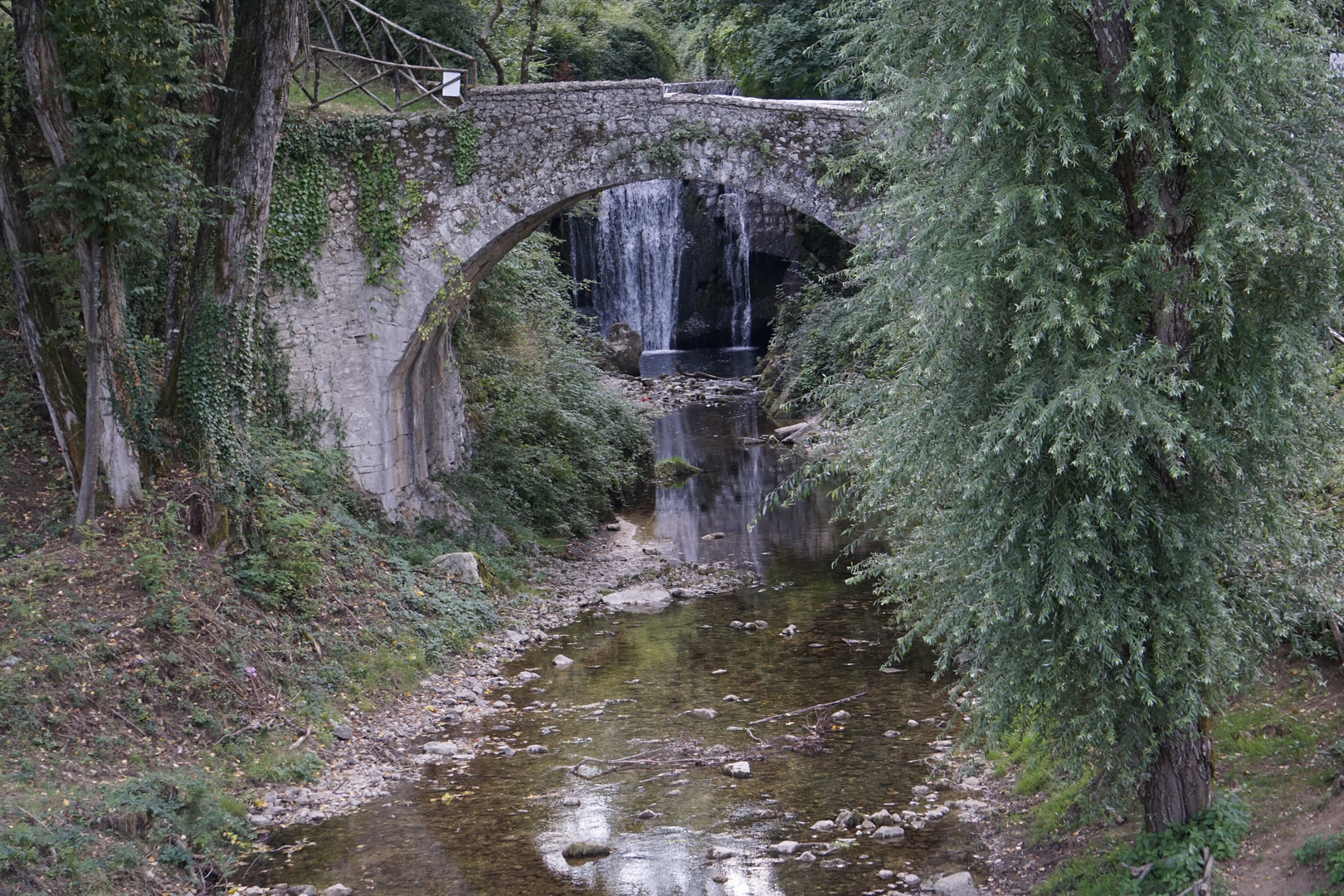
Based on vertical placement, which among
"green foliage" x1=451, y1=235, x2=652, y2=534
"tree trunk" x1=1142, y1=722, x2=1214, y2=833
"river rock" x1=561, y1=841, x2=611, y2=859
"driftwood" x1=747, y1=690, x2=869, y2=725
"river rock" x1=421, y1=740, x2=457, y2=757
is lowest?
"river rock" x1=561, y1=841, x2=611, y2=859

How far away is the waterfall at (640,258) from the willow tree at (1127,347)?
866 inches

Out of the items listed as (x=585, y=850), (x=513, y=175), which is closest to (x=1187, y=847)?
(x=585, y=850)

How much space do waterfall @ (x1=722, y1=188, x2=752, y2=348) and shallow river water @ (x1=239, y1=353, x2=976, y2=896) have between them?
1709 cm

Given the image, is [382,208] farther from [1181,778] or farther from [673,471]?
[1181,778]

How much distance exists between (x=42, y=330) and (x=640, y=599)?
5609 millimetres

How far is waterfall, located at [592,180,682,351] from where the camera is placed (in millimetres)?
26406

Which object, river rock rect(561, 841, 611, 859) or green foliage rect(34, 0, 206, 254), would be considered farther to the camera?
green foliage rect(34, 0, 206, 254)

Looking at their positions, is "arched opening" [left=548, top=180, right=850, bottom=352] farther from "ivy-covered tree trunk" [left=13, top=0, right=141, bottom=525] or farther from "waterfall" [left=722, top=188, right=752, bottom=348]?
"ivy-covered tree trunk" [left=13, top=0, right=141, bottom=525]

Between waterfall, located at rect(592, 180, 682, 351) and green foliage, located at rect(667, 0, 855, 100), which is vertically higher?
green foliage, located at rect(667, 0, 855, 100)

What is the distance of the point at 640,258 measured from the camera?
26.9 metres

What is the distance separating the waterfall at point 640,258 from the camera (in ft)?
86.6

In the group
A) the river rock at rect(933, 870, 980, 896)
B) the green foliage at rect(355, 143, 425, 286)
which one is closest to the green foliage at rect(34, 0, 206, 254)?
the green foliage at rect(355, 143, 425, 286)

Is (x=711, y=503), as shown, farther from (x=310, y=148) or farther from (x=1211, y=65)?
(x=1211, y=65)

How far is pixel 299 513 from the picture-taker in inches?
337
